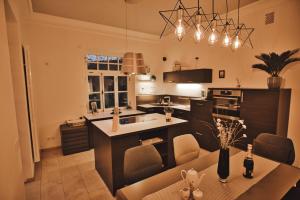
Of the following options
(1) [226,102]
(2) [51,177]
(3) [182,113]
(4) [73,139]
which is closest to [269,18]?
(1) [226,102]

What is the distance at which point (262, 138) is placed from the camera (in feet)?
7.25

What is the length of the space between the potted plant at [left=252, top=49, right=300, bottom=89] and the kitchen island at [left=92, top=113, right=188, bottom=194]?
1730 millimetres

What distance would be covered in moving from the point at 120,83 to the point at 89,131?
183cm

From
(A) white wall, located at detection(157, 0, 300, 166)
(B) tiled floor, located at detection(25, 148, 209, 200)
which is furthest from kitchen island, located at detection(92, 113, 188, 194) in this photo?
(A) white wall, located at detection(157, 0, 300, 166)

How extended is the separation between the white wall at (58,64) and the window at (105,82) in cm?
22

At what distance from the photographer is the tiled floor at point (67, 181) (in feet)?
7.97

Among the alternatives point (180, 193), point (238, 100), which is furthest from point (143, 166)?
point (238, 100)

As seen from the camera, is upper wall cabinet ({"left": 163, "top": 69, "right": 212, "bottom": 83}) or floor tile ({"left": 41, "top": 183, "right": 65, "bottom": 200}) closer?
floor tile ({"left": 41, "top": 183, "right": 65, "bottom": 200})

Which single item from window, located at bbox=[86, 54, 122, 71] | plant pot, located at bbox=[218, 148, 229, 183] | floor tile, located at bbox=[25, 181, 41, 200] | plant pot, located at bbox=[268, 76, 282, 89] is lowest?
floor tile, located at bbox=[25, 181, 41, 200]

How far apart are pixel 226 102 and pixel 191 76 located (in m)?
1.21

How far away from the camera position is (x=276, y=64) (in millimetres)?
2883

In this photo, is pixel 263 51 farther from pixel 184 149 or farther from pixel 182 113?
pixel 184 149

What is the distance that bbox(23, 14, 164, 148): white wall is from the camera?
3.83 metres

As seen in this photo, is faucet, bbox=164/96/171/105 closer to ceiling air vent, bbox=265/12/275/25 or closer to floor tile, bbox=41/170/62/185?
ceiling air vent, bbox=265/12/275/25
